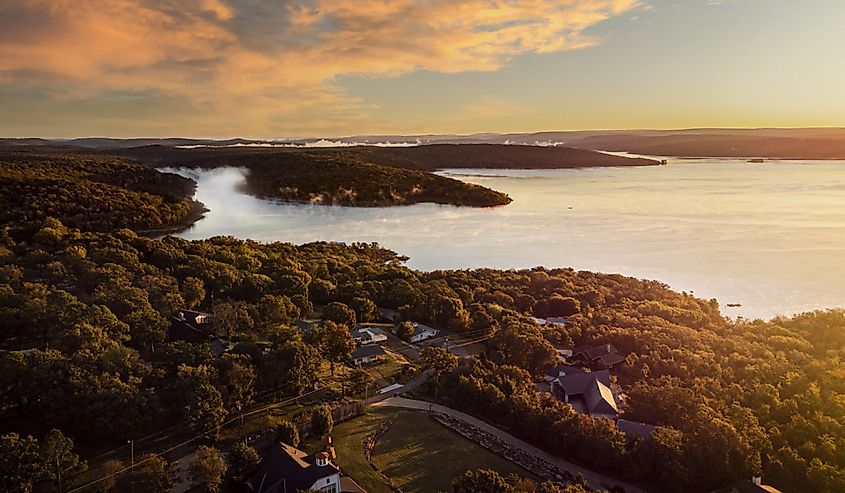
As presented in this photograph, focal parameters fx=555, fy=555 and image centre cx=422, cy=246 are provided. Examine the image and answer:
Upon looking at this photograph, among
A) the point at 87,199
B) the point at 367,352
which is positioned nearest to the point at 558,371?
the point at 367,352

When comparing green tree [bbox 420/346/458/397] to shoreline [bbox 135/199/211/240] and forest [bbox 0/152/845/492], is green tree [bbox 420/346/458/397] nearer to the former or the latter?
forest [bbox 0/152/845/492]

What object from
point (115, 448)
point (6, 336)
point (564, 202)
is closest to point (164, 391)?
point (115, 448)

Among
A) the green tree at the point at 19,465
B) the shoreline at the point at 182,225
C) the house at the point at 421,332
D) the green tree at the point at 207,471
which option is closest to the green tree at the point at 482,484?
the green tree at the point at 207,471

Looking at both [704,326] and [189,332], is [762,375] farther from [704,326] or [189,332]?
[189,332]

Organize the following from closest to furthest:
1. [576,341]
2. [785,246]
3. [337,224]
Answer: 1. [576,341]
2. [785,246]
3. [337,224]

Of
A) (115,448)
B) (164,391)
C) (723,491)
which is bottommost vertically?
(723,491)

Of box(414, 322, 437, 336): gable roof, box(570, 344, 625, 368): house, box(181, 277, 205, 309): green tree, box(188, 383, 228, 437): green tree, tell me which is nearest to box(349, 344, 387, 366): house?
box(414, 322, 437, 336): gable roof

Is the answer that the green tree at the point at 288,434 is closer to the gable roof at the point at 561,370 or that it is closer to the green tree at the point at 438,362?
the green tree at the point at 438,362
